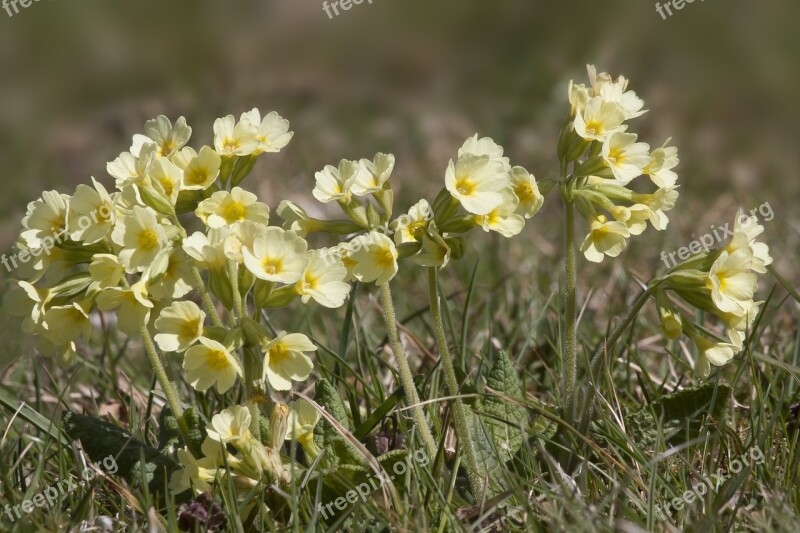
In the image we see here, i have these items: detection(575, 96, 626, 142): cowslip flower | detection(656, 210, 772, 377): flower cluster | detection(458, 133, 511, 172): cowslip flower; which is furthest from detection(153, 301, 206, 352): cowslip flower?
detection(656, 210, 772, 377): flower cluster

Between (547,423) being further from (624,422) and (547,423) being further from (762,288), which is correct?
(762,288)

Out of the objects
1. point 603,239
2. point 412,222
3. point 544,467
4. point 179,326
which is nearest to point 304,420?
point 179,326

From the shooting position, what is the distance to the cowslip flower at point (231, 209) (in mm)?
1962

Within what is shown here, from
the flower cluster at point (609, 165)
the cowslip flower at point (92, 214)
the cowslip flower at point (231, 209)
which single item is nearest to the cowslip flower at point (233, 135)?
the cowslip flower at point (231, 209)

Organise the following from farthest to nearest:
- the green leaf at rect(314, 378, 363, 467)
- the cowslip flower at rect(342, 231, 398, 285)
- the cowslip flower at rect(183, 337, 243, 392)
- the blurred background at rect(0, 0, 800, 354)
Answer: the blurred background at rect(0, 0, 800, 354)
the green leaf at rect(314, 378, 363, 467)
the cowslip flower at rect(342, 231, 398, 285)
the cowslip flower at rect(183, 337, 243, 392)

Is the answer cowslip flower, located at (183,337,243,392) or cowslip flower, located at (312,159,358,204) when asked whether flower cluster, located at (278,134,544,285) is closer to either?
cowslip flower, located at (312,159,358,204)

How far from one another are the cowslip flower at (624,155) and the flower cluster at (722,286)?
219 mm

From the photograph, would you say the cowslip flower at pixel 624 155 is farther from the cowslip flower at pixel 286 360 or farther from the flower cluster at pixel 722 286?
the cowslip flower at pixel 286 360

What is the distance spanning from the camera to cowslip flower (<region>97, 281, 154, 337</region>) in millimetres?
1900

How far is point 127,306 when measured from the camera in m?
1.93

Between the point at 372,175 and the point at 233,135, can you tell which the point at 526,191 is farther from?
the point at 233,135

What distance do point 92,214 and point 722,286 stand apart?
1.22 metres

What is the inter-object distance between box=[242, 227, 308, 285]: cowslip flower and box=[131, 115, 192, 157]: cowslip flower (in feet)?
1.21

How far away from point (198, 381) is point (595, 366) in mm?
842
